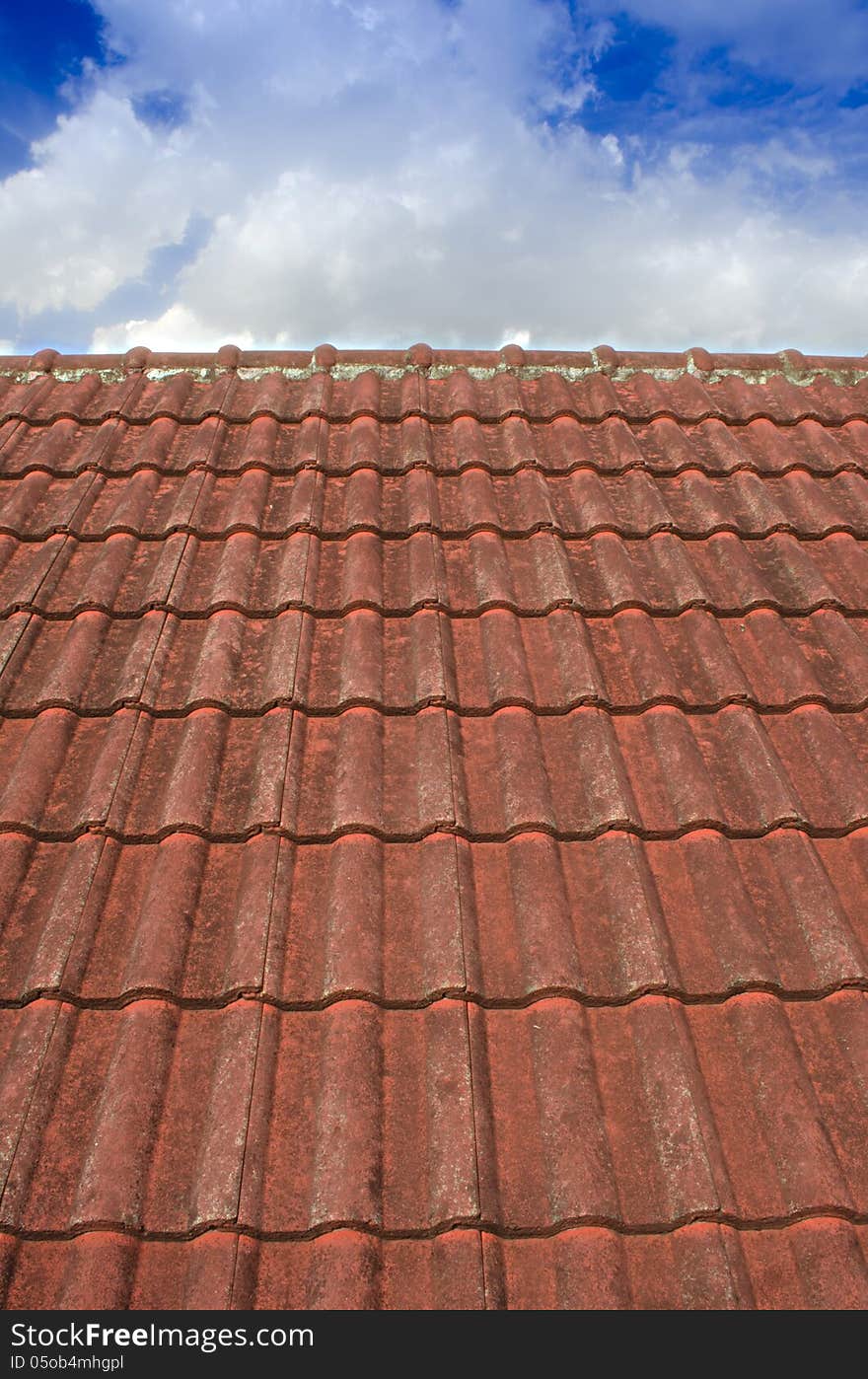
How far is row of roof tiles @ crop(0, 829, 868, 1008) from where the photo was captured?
2.23 metres

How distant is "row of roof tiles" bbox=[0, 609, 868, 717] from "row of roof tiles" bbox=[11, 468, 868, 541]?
0.58 meters

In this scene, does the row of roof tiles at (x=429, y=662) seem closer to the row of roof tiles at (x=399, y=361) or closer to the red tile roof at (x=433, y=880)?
the red tile roof at (x=433, y=880)

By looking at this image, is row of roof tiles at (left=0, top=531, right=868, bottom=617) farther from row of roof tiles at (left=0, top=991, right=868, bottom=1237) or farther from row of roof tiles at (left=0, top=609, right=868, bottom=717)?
row of roof tiles at (left=0, top=991, right=868, bottom=1237)

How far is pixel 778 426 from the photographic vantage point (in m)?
4.82

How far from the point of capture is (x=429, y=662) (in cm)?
310

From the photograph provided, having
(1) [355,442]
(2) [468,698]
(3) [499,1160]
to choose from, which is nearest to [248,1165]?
(3) [499,1160]

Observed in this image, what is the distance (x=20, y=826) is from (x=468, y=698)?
4.38 feet

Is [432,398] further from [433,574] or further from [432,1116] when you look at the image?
[432,1116]

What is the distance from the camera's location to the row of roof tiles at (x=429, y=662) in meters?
3.00

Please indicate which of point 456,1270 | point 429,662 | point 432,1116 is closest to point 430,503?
point 429,662

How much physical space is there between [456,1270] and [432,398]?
4135 millimetres

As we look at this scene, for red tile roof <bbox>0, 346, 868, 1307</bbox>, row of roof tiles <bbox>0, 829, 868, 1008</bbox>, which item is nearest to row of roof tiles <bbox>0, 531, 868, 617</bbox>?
red tile roof <bbox>0, 346, 868, 1307</bbox>

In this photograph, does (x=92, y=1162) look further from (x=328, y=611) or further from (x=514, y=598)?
(x=514, y=598)
